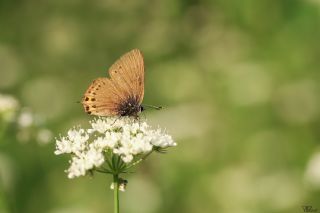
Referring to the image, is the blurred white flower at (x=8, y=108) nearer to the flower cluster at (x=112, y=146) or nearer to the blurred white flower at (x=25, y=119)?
the blurred white flower at (x=25, y=119)

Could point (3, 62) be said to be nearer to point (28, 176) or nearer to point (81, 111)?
point (81, 111)

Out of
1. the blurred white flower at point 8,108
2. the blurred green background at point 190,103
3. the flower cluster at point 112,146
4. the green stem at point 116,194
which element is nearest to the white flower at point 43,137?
the blurred green background at point 190,103

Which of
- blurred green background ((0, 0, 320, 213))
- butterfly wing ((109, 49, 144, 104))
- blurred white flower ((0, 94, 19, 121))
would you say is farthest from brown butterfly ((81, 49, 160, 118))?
blurred white flower ((0, 94, 19, 121))

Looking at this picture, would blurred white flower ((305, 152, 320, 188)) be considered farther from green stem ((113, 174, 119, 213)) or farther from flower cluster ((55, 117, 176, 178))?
green stem ((113, 174, 119, 213))

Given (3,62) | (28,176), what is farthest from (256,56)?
(3,62)

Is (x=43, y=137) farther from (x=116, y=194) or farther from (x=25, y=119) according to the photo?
(x=116, y=194)

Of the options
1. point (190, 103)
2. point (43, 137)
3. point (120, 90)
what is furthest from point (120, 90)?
point (190, 103)

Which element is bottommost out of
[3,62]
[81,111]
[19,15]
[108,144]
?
[108,144]
